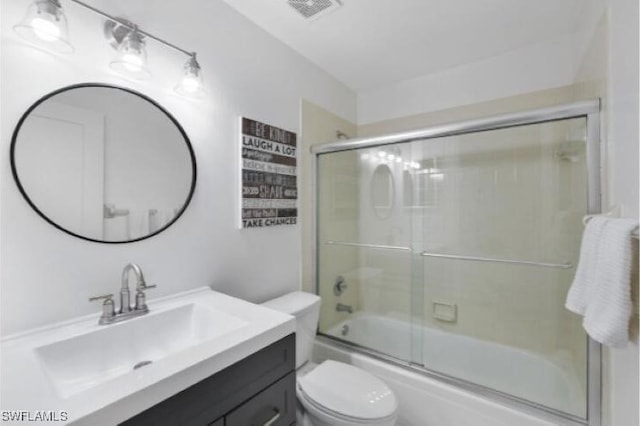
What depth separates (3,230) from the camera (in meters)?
0.87

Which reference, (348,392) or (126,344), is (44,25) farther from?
(348,392)

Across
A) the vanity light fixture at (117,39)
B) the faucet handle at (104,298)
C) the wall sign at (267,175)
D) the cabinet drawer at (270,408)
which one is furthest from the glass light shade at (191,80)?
the cabinet drawer at (270,408)

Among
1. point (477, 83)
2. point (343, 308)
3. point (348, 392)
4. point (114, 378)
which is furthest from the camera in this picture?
point (343, 308)

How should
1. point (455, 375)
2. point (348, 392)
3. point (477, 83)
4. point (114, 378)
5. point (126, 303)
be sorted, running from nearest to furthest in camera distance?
point (114, 378) → point (126, 303) → point (348, 392) → point (455, 375) → point (477, 83)

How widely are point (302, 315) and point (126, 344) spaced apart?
0.84m

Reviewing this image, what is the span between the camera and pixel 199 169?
1396 millimetres

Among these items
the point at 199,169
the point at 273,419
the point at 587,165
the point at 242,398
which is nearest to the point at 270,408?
the point at 273,419

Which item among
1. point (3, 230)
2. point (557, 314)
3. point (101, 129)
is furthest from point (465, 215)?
point (3, 230)

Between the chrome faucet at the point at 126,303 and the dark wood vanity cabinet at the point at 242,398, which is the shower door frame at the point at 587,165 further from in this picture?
the chrome faucet at the point at 126,303

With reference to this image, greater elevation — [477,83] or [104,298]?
[477,83]

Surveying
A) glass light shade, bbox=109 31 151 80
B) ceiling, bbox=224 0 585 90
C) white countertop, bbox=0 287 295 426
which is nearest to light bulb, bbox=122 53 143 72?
glass light shade, bbox=109 31 151 80

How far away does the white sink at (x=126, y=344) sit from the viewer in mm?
865

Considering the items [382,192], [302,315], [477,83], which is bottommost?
[302,315]

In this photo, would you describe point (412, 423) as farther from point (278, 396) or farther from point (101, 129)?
point (101, 129)
